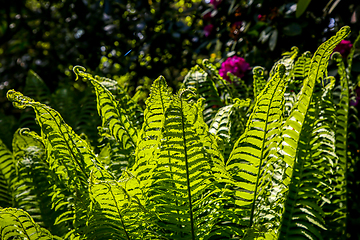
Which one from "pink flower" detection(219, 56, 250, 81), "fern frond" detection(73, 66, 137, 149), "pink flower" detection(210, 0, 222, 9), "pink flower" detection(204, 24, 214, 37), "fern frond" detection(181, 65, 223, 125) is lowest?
"fern frond" detection(73, 66, 137, 149)

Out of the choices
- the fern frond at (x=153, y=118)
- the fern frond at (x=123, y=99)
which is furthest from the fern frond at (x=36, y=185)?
the fern frond at (x=153, y=118)

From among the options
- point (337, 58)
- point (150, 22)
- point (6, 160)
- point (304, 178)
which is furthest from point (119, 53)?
point (304, 178)

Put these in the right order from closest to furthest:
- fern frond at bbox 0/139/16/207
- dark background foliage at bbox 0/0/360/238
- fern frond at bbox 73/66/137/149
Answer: fern frond at bbox 73/66/137/149 → fern frond at bbox 0/139/16/207 → dark background foliage at bbox 0/0/360/238

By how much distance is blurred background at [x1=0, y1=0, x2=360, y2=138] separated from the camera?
159cm

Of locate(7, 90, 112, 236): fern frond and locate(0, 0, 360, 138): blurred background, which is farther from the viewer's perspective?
locate(0, 0, 360, 138): blurred background

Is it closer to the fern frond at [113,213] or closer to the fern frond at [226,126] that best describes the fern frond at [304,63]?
the fern frond at [226,126]

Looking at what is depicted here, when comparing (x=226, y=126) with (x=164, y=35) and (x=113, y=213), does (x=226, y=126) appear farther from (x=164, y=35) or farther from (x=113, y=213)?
(x=164, y=35)

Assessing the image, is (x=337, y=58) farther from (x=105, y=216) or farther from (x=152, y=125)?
(x=105, y=216)

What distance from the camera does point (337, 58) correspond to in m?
0.97

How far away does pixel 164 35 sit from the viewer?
2.24m

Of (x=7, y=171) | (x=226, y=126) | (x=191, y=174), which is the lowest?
(x=191, y=174)

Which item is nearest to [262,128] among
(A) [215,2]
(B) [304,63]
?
(B) [304,63]

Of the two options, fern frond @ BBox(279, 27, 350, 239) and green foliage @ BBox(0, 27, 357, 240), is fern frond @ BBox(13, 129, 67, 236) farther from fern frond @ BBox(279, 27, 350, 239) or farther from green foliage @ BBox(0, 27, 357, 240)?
fern frond @ BBox(279, 27, 350, 239)

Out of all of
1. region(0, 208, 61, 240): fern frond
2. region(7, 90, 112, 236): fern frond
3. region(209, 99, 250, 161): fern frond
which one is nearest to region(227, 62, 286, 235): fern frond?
region(209, 99, 250, 161): fern frond
